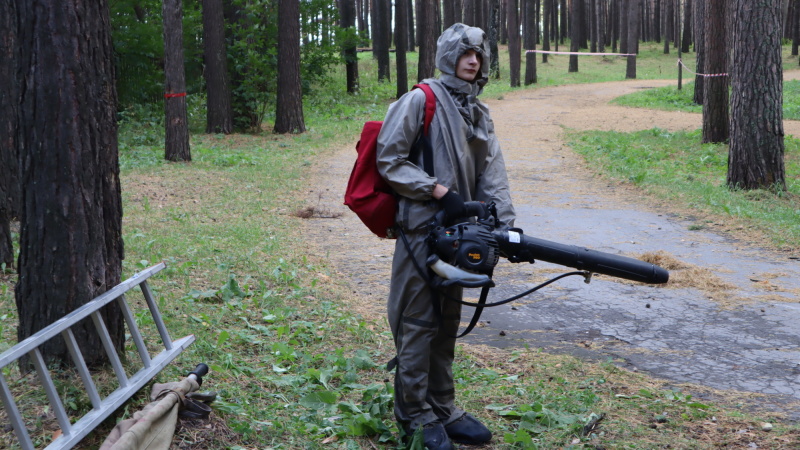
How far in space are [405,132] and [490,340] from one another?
2.50m

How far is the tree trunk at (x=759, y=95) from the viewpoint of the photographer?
10477 millimetres

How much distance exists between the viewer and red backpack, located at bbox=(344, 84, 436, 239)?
364 cm

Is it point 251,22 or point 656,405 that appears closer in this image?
point 656,405

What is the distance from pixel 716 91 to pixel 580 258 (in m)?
13.3

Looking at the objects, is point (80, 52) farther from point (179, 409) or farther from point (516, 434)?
point (516, 434)

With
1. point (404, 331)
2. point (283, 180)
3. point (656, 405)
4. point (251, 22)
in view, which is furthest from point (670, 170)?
point (251, 22)

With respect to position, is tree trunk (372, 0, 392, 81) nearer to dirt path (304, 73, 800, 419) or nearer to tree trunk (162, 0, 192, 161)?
tree trunk (162, 0, 192, 161)

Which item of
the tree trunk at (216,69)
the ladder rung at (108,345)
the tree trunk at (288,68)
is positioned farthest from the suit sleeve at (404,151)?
the tree trunk at (288,68)

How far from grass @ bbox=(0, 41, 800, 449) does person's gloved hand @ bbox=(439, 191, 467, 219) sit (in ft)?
3.96

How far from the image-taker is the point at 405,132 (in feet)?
11.6

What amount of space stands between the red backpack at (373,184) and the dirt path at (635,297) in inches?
86.2

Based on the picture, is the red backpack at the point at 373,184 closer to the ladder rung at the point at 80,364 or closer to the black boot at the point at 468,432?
the black boot at the point at 468,432

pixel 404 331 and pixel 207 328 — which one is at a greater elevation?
pixel 404 331

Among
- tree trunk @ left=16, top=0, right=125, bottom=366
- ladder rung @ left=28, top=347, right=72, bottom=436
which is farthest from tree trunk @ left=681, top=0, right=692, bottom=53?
ladder rung @ left=28, top=347, right=72, bottom=436
